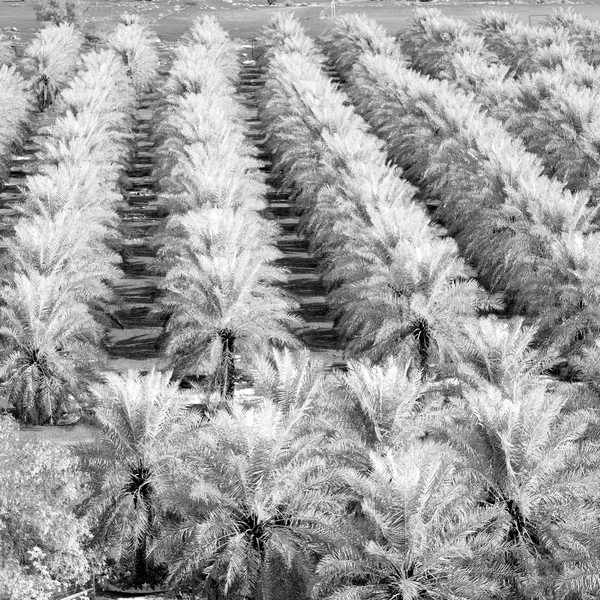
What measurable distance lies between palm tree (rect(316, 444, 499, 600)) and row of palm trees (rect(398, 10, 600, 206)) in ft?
79.8

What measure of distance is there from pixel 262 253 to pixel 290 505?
14155 mm

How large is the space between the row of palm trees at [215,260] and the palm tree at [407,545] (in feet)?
35.6

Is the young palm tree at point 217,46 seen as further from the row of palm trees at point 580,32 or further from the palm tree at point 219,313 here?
the palm tree at point 219,313

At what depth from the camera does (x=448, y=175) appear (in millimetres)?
48312

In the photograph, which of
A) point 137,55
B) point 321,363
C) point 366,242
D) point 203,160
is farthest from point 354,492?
point 137,55

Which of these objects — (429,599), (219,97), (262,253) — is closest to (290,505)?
(429,599)

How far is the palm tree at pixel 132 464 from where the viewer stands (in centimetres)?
2641

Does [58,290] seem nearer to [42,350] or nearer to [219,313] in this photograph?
[42,350]

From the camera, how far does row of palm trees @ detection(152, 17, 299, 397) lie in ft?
114

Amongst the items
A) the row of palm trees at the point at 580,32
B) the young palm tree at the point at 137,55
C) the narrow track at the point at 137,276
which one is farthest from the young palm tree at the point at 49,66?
the row of palm trees at the point at 580,32

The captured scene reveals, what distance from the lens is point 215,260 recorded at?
35.1m

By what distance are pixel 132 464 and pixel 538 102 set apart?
114 ft

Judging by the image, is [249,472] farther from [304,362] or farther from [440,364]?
[440,364]

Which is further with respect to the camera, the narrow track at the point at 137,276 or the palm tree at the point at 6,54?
the palm tree at the point at 6,54
